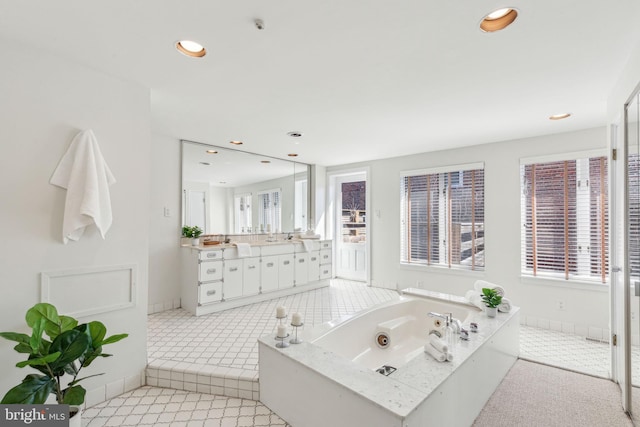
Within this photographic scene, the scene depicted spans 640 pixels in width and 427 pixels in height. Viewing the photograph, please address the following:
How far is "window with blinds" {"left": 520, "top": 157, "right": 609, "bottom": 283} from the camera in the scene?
324cm

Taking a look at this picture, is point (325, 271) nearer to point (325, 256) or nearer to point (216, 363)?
point (325, 256)

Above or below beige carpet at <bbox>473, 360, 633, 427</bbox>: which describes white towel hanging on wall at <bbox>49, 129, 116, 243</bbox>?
above

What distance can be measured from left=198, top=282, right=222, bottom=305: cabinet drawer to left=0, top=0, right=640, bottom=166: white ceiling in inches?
74.7

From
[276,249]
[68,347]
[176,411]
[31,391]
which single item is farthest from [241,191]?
[31,391]

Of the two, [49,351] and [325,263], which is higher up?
[49,351]

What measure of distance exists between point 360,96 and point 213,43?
1.21 metres

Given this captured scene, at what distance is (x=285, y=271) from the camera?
4.54 meters

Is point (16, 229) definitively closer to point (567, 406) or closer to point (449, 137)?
point (567, 406)

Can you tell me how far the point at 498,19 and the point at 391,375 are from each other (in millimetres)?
1968

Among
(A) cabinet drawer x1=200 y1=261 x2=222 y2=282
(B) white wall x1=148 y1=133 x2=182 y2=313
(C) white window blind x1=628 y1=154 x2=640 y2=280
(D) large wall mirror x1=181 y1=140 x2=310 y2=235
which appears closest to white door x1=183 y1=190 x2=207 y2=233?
(D) large wall mirror x1=181 y1=140 x2=310 y2=235

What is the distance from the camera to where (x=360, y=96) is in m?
2.49

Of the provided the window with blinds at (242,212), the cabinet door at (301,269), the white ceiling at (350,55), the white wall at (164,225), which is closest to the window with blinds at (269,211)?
the window with blinds at (242,212)

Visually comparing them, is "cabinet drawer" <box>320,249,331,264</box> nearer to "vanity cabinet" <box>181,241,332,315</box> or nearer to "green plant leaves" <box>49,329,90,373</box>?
"vanity cabinet" <box>181,241,332,315</box>

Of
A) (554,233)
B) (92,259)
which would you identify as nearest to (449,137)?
(554,233)
